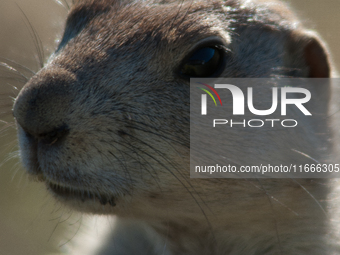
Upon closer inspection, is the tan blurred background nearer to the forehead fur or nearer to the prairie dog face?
the forehead fur

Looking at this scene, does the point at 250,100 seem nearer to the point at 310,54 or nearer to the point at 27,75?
the point at 310,54

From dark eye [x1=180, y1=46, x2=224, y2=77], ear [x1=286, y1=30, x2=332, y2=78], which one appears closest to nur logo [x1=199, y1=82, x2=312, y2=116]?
dark eye [x1=180, y1=46, x2=224, y2=77]

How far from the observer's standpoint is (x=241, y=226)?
262 centimetres

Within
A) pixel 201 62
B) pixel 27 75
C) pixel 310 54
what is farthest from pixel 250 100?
pixel 27 75

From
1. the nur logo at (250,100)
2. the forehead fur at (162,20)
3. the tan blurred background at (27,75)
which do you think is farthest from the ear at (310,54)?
the tan blurred background at (27,75)

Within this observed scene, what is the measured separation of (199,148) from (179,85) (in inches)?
14.4

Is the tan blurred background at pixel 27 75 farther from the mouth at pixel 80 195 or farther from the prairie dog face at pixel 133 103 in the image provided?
the mouth at pixel 80 195

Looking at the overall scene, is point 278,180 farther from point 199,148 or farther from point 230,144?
point 199,148

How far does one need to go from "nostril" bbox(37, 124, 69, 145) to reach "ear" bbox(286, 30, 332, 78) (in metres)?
1.54

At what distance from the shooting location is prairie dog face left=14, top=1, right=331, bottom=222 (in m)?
2.16

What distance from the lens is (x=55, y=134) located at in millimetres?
2119

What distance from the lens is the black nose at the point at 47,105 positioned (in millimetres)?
2117

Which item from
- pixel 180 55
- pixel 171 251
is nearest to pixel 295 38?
pixel 180 55

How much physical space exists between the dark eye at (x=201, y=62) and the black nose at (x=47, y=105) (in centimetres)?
62
